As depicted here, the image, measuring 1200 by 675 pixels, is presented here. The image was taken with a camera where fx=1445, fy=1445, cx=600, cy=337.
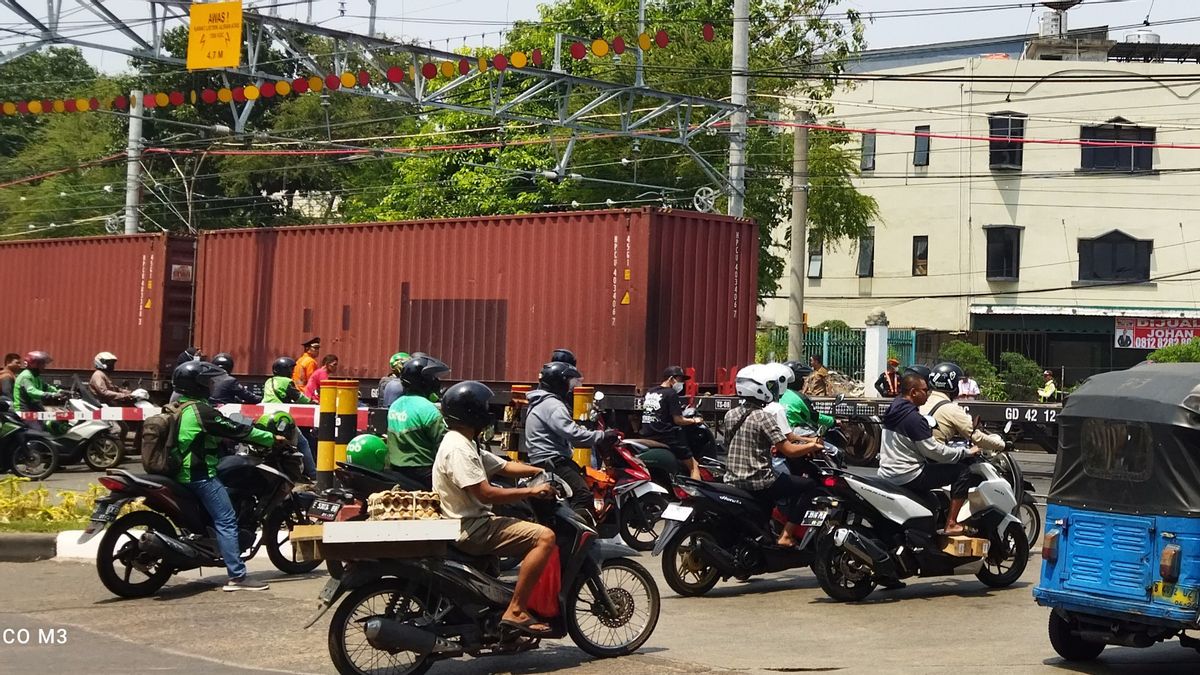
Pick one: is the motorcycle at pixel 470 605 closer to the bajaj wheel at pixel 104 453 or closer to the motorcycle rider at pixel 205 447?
the motorcycle rider at pixel 205 447

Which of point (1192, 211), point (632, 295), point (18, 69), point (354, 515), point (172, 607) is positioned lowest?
point (172, 607)

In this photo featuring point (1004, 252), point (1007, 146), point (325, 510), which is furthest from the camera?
point (1004, 252)

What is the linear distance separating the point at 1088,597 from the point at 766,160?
27721 mm

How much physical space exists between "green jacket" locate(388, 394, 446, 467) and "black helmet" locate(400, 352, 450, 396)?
0.23 feet

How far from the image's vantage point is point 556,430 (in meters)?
9.24

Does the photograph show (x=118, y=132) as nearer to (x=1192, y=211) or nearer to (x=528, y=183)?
(x=528, y=183)

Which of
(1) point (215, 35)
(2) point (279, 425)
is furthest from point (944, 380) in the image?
(1) point (215, 35)

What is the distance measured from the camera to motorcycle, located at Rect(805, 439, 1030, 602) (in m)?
9.52

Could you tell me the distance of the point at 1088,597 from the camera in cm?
732

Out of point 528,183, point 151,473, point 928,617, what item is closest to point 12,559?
point 151,473

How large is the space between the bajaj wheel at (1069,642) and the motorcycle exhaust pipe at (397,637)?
3.29 metres

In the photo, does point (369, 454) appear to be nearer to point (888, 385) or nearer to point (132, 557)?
point (132, 557)

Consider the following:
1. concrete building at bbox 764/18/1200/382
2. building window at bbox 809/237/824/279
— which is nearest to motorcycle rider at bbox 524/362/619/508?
concrete building at bbox 764/18/1200/382

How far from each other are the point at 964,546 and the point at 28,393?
12087mm
